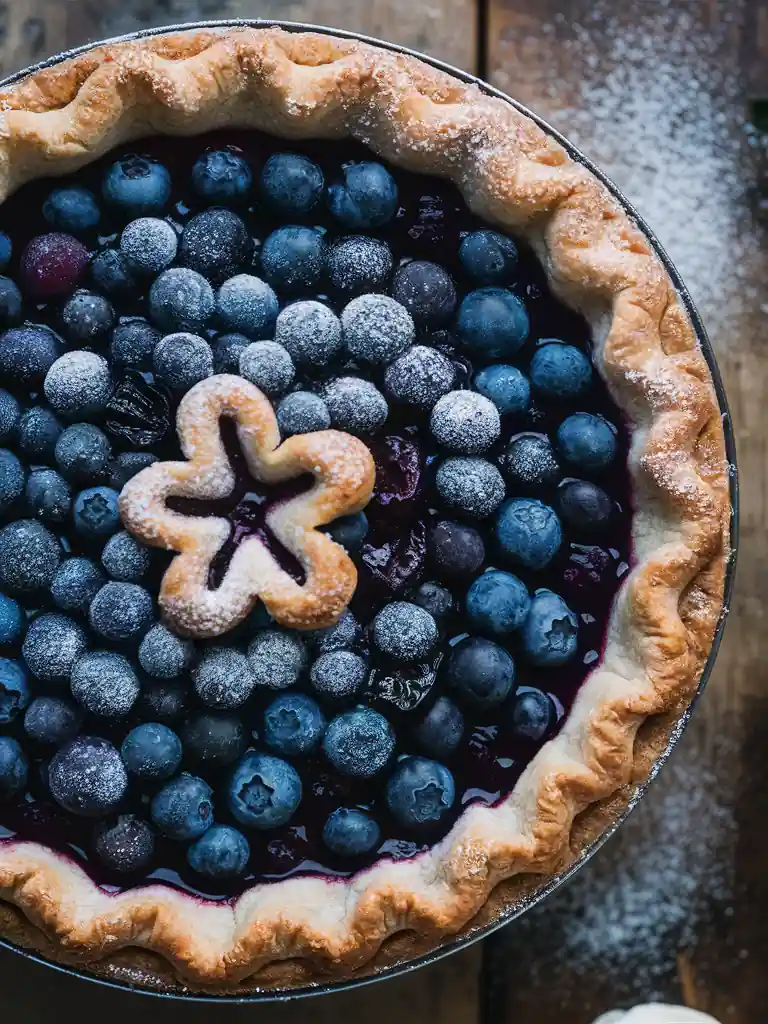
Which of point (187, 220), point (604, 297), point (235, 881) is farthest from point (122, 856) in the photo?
point (604, 297)

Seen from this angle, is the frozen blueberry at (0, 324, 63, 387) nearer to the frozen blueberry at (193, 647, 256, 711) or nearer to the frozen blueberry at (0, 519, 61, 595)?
→ the frozen blueberry at (0, 519, 61, 595)

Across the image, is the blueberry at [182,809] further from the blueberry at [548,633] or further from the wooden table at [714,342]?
the wooden table at [714,342]

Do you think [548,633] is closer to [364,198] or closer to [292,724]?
[292,724]

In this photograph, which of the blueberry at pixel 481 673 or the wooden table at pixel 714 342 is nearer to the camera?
the blueberry at pixel 481 673

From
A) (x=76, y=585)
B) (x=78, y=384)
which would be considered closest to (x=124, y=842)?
(x=76, y=585)

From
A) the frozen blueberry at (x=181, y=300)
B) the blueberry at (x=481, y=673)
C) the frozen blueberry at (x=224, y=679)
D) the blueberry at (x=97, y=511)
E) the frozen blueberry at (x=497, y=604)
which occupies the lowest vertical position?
the frozen blueberry at (x=224, y=679)

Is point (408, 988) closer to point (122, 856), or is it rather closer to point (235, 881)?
point (235, 881)

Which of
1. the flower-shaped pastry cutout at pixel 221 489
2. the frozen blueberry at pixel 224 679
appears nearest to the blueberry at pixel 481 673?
the flower-shaped pastry cutout at pixel 221 489
